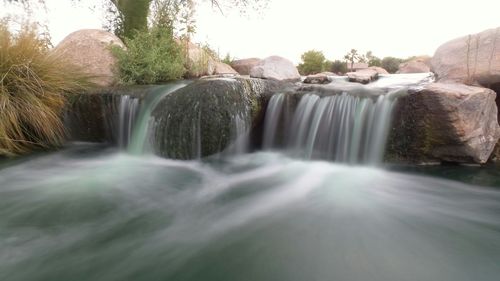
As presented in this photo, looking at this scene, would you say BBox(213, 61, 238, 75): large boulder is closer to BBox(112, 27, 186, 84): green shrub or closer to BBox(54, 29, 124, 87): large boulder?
BBox(112, 27, 186, 84): green shrub

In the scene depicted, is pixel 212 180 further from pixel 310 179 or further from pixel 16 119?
pixel 16 119

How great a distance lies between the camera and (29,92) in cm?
459

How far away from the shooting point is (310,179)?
12.2ft

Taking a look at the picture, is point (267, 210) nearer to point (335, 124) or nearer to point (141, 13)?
point (335, 124)

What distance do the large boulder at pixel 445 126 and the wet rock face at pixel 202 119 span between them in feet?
6.78

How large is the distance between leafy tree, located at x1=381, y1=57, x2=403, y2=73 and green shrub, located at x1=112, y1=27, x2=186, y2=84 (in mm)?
18563

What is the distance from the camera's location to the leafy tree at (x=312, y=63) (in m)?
21.3

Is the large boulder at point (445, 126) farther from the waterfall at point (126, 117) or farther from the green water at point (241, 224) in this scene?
the waterfall at point (126, 117)

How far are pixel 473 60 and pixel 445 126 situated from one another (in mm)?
1807

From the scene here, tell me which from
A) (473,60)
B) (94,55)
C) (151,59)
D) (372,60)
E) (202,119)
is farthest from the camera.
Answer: (372,60)

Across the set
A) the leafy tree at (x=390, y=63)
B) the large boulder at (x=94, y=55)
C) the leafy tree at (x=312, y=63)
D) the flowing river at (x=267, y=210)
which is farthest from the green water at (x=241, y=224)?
the leafy tree at (x=390, y=63)

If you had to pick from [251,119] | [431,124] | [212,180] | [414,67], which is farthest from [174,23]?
[414,67]

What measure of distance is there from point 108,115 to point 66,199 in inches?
100

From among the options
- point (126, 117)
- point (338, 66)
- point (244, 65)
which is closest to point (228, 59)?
point (244, 65)
